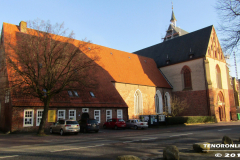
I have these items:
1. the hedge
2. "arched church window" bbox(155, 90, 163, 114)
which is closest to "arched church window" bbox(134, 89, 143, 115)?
"arched church window" bbox(155, 90, 163, 114)

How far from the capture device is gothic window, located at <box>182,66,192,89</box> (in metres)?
39.9

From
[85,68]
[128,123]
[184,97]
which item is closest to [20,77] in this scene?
[85,68]

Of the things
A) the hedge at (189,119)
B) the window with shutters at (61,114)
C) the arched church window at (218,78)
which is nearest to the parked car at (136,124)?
the hedge at (189,119)

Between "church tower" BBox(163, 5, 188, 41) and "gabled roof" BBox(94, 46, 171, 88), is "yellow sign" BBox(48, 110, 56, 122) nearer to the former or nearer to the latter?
"gabled roof" BBox(94, 46, 171, 88)

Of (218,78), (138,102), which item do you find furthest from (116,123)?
(218,78)

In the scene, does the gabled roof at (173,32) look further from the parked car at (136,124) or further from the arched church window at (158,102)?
the parked car at (136,124)

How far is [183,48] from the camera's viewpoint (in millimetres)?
42469

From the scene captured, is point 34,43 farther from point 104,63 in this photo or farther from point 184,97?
point 184,97

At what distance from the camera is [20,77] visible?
689 inches

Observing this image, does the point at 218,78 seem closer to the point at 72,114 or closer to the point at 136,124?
the point at 136,124

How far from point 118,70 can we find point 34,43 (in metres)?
18.0

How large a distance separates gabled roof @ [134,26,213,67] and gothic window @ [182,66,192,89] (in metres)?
2.03

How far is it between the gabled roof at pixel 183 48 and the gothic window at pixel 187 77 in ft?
6.65

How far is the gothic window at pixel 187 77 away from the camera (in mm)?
39938
